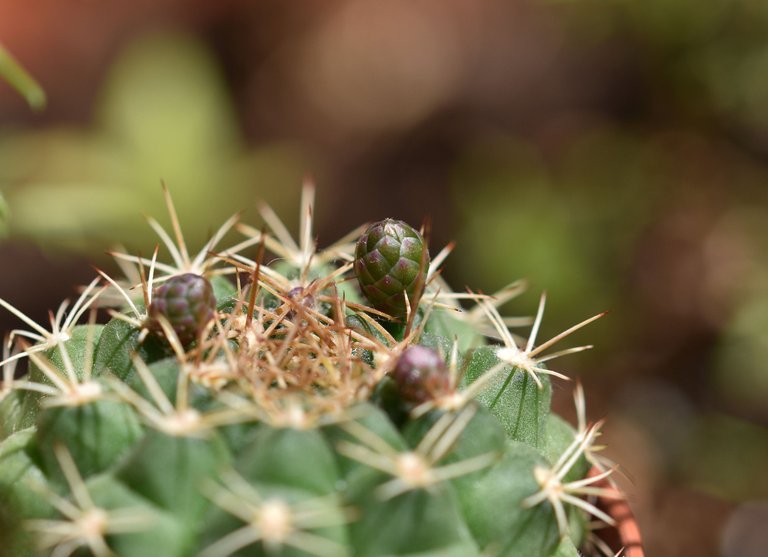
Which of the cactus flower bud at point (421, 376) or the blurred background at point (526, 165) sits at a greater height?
the cactus flower bud at point (421, 376)

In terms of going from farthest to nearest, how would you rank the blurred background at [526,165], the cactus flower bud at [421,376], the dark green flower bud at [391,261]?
1. the blurred background at [526,165]
2. the dark green flower bud at [391,261]
3. the cactus flower bud at [421,376]

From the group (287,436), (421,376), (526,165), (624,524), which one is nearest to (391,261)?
(421,376)

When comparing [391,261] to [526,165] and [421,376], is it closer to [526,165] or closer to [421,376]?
[421,376]

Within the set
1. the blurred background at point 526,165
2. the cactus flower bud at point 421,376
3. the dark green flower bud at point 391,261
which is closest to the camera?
the cactus flower bud at point 421,376

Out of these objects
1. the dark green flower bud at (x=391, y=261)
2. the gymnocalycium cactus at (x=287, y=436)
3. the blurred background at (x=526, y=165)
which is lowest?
the blurred background at (x=526, y=165)

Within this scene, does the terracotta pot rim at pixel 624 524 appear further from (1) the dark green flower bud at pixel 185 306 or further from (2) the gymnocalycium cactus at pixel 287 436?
(1) the dark green flower bud at pixel 185 306

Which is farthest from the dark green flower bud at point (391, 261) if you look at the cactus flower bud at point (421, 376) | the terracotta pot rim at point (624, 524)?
the terracotta pot rim at point (624, 524)

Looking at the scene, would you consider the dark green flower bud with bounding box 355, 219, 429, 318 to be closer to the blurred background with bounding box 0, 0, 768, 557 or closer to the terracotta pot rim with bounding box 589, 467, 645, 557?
the terracotta pot rim with bounding box 589, 467, 645, 557

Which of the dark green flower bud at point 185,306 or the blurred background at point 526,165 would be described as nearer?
the dark green flower bud at point 185,306

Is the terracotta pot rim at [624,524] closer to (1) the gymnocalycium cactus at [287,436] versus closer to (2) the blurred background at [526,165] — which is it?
(1) the gymnocalycium cactus at [287,436]
